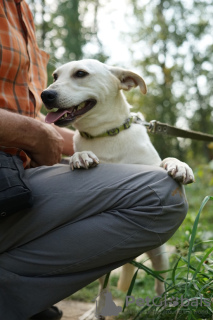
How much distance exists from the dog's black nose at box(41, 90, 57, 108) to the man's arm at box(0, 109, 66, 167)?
154mm

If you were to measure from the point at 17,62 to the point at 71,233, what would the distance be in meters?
0.83

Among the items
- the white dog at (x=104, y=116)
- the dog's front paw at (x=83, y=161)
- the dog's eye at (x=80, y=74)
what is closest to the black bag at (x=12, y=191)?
the dog's front paw at (x=83, y=161)

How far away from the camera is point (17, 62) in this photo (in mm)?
1629

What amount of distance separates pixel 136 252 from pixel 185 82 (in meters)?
9.77

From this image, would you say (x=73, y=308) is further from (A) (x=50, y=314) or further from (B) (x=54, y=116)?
(B) (x=54, y=116)

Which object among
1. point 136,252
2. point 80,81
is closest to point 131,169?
point 136,252

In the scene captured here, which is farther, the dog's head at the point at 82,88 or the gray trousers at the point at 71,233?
the dog's head at the point at 82,88

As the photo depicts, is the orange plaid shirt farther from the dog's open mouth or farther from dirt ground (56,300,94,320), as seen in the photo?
dirt ground (56,300,94,320)

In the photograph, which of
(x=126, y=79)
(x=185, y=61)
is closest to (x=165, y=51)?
(x=185, y=61)

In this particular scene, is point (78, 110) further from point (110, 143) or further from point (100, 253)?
point (100, 253)

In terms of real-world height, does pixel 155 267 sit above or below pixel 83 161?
below

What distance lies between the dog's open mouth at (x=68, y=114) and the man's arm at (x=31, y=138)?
0.09 metres

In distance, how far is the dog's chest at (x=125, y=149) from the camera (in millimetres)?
1888

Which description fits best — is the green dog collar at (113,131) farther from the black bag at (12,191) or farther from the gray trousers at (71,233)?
the black bag at (12,191)
